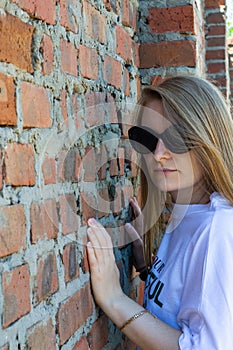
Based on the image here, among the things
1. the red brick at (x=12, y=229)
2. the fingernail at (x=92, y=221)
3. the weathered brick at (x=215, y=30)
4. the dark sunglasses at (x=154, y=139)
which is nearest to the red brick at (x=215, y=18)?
the weathered brick at (x=215, y=30)

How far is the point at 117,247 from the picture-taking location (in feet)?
6.43

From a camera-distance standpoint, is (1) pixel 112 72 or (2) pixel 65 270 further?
(1) pixel 112 72

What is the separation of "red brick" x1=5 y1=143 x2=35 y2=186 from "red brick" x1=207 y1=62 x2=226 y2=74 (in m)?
2.76

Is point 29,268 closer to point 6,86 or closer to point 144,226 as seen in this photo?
point 6,86

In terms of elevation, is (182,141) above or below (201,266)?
above

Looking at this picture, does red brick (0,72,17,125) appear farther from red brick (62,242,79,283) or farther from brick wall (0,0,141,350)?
red brick (62,242,79,283)

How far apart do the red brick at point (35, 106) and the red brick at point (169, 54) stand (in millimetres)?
1143

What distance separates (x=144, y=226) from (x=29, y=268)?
3.30ft

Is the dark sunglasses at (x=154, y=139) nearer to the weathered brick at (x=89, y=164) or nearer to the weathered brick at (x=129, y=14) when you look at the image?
the weathered brick at (x=89, y=164)

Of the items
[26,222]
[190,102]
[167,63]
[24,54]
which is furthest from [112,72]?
[26,222]

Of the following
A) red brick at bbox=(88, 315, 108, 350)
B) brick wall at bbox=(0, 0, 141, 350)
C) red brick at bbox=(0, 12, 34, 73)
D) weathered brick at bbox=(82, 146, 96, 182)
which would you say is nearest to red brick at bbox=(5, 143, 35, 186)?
brick wall at bbox=(0, 0, 141, 350)

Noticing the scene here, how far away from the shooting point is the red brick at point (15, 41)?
1.12m

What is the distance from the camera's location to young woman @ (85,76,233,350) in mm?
1554

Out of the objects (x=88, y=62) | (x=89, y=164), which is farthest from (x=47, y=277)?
(x=88, y=62)
